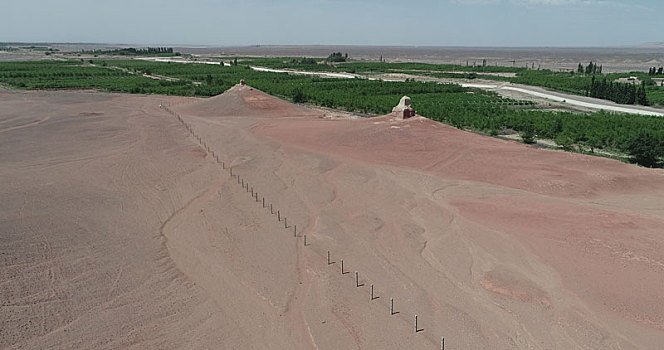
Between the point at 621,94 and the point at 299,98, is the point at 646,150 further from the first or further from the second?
the point at 299,98

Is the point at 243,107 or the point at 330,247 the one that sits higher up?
the point at 243,107

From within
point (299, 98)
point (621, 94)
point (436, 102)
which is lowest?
point (436, 102)

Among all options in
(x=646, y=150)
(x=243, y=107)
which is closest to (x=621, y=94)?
(x=646, y=150)

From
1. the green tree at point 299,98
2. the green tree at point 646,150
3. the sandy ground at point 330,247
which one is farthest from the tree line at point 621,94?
the green tree at point 299,98

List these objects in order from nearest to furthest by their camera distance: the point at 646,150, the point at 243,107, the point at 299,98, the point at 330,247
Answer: the point at 330,247 < the point at 646,150 < the point at 243,107 < the point at 299,98

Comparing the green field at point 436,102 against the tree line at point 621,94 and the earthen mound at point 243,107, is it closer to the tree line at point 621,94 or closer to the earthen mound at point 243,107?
the earthen mound at point 243,107

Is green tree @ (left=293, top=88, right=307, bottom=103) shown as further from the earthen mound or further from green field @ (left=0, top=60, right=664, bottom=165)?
the earthen mound

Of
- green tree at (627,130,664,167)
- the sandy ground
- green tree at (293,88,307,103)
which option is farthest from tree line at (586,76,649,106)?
green tree at (293,88,307,103)
